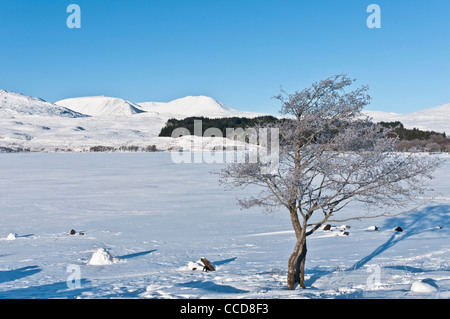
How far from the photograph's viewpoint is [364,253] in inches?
519

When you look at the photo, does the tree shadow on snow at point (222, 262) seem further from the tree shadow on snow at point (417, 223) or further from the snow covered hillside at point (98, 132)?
the snow covered hillside at point (98, 132)

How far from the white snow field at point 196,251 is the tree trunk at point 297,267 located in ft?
0.78

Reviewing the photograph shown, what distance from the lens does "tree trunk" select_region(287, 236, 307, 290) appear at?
379 inches

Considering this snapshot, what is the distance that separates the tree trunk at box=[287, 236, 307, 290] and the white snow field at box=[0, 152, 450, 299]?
0.78 feet

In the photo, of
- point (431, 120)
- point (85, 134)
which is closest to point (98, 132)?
point (85, 134)

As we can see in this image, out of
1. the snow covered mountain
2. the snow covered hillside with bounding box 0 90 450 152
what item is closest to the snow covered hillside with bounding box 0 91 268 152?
the snow covered hillside with bounding box 0 90 450 152

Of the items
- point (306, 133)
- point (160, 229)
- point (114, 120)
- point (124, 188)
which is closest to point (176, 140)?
point (114, 120)

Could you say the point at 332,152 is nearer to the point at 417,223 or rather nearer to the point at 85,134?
the point at 417,223

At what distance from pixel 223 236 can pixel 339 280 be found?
21.5 feet

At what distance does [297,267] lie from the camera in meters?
9.89

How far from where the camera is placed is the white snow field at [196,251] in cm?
923

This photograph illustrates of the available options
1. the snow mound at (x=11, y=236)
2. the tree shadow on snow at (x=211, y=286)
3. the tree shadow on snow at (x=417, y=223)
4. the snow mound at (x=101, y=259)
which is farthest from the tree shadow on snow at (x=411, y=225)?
the snow mound at (x=11, y=236)

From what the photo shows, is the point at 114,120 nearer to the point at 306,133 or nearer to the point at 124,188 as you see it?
the point at 124,188

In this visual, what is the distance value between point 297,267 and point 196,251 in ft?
15.1
